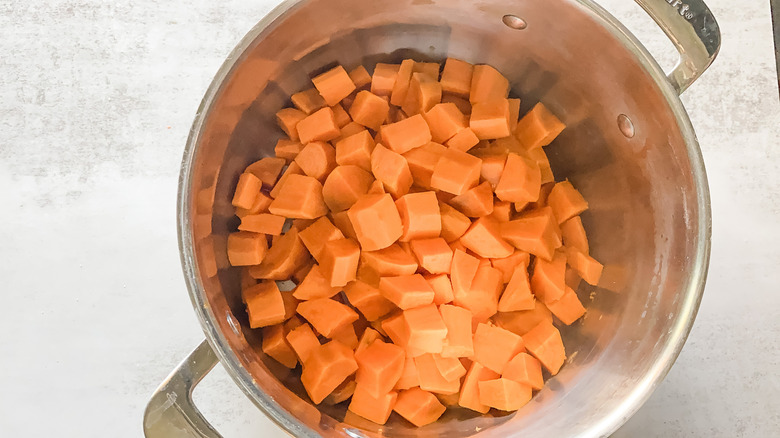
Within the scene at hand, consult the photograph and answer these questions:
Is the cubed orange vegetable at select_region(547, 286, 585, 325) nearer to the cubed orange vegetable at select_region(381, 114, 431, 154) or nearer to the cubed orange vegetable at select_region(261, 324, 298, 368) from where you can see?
the cubed orange vegetable at select_region(381, 114, 431, 154)

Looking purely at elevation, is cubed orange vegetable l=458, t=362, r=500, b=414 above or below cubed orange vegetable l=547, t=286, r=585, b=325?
below

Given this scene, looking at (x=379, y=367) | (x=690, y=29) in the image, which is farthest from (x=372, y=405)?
(x=690, y=29)

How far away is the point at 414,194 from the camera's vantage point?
40.4 inches

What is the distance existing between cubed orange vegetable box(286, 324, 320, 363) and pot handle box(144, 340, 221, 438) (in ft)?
0.50

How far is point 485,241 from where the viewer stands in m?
1.06

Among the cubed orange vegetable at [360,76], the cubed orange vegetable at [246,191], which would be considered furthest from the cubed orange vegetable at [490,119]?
the cubed orange vegetable at [246,191]

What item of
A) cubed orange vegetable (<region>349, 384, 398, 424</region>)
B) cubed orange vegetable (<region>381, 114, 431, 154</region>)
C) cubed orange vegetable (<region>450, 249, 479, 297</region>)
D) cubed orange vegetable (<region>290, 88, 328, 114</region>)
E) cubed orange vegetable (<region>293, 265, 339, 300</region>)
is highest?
cubed orange vegetable (<region>290, 88, 328, 114</region>)

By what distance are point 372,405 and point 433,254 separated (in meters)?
0.30

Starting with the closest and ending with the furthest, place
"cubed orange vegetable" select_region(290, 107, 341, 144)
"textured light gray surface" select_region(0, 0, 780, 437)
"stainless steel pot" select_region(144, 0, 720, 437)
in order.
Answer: "stainless steel pot" select_region(144, 0, 720, 437)
"cubed orange vegetable" select_region(290, 107, 341, 144)
"textured light gray surface" select_region(0, 0, 780, 437)

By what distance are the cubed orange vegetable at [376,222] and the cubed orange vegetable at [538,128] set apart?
0.33m

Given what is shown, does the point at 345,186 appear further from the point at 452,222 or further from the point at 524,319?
the point at 524,319

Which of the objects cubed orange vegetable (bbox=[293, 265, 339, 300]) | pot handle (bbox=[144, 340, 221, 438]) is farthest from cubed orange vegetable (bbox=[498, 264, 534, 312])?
pot handle (bbox=[144, 340, 221, 438])

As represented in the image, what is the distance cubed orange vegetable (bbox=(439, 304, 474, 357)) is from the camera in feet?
3.30

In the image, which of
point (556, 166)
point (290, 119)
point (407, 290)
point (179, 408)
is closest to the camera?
point (179, 408)
